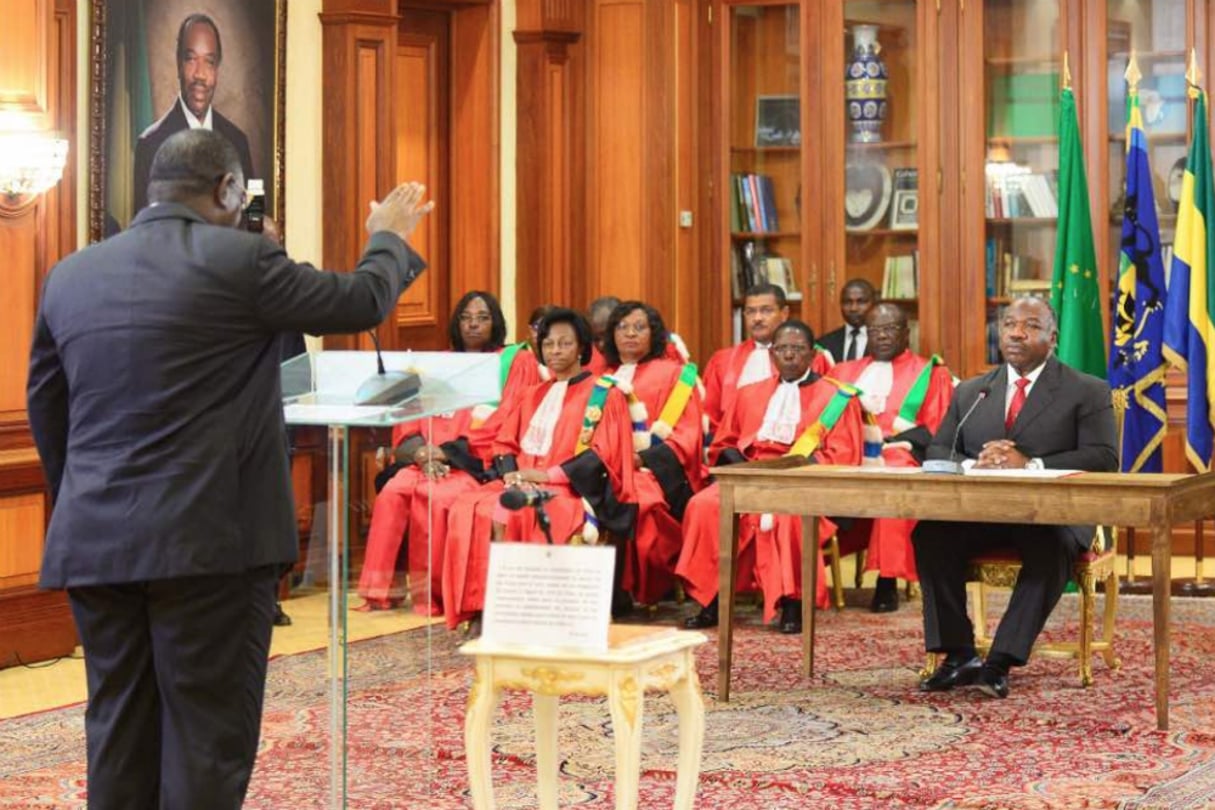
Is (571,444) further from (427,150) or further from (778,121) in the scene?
(778,121)

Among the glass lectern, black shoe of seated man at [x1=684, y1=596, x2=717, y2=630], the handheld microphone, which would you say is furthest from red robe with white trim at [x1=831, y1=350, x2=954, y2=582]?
the handheld microphone

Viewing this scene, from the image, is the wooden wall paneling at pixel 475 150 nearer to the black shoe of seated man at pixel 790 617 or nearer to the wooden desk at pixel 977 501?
the black shoe of seated man at pixel 790 617

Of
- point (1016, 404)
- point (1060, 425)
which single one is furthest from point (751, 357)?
point (1060, 425)

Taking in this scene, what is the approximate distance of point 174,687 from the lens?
3.56 meters

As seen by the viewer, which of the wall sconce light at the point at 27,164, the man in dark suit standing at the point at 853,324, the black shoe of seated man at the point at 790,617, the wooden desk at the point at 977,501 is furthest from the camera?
the man in dark suit standing at the point at 853,324

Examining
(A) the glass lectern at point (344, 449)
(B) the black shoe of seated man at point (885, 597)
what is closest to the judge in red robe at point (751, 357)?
(B) the black shoe of seated man at point (885, 597)

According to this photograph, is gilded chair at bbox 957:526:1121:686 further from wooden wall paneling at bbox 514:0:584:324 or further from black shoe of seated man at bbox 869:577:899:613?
wooden wall paneling at bbox 514:0:584:324

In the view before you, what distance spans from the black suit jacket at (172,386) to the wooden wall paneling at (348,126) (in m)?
5.76

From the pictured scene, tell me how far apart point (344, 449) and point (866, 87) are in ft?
22.2

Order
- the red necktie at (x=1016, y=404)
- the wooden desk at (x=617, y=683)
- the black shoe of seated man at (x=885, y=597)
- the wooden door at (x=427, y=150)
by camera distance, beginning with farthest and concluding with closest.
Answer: the wooden door at (x=427, y=150) → the black shoe of seated man at (x=885, y=597) → the red necktie at (x=1016, y=404) → the wooden desk at (x=617, y=683)

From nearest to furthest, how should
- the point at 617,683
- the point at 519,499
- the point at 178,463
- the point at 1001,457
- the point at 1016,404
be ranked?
1. the point at 178,463
2. the point at 519,499
3. the point at 617,683
4. the point at 1001,457
5. the point at 1016,404

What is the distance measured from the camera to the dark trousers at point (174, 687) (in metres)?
3.55

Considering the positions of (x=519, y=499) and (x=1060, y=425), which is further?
(x=1060, y=425)

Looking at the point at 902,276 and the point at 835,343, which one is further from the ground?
the point at 902,276
